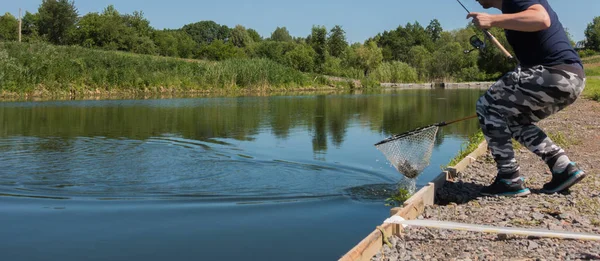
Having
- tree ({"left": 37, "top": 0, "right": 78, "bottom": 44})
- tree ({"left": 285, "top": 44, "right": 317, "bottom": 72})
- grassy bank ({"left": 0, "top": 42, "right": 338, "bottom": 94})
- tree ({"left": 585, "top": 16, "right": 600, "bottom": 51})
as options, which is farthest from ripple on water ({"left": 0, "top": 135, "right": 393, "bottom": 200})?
tree ({"left": 585, "top": 16, "right": 600, "bottom": 51})

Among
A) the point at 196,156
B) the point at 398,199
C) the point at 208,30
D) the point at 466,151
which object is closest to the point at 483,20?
the point at 398,199

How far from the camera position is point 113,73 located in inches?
1578

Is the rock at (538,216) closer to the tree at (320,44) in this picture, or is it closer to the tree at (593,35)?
the tree at (320,44)

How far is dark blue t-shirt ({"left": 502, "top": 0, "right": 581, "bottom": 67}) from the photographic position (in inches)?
219

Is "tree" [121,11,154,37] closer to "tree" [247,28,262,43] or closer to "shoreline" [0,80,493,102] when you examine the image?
"shoreline" [0,80,493,102]

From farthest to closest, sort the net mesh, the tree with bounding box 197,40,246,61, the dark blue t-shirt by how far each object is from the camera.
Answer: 1. the tree with bounding box 197,40,246,61
2. the net mesh
3. the dark blue t-shirt

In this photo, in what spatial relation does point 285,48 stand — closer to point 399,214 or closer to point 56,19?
point 56,19

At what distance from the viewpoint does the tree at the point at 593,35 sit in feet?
398

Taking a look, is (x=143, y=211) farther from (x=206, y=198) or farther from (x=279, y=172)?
(x=279, y=172)

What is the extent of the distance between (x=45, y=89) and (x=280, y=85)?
21018 mm

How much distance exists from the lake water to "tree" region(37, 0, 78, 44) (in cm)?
6883

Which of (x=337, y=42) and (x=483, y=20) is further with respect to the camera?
(x=337, y=42)

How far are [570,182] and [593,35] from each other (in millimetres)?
133440

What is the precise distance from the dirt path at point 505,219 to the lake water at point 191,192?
805 mm
